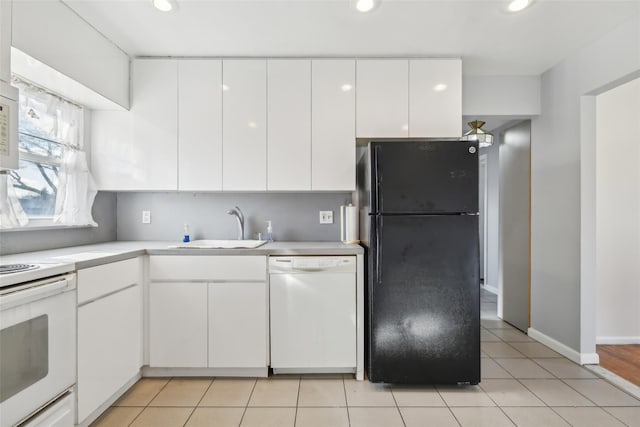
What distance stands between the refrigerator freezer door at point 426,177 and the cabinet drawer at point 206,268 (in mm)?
950

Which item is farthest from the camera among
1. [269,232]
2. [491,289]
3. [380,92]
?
[491,289]

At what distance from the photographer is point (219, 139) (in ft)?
8.52

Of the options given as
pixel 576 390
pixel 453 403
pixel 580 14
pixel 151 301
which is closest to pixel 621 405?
pixel 576 390

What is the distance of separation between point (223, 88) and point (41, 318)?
6.09 feet

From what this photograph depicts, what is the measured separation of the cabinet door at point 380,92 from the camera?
2.59m

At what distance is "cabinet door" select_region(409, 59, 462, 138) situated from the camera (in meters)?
2.60

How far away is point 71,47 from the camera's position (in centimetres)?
201

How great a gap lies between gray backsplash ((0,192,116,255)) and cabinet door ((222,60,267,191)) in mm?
1057

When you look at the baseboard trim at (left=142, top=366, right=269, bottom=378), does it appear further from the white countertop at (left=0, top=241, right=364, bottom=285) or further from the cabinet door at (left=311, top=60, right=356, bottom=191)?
the cabinet door at (left=311, top=60, right=356, bottom=191)

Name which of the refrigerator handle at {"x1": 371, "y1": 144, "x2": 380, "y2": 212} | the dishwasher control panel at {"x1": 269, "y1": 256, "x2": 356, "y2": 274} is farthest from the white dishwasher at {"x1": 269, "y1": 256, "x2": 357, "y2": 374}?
the refrigerator handle at {"x1": 371, "y1": 144, "x2": 380, "y2": 212}

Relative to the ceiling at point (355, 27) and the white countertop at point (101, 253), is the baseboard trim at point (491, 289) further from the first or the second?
the white countertop at point (101, 253)

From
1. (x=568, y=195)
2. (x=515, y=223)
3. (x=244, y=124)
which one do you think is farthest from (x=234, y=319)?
(x=515, y=223)

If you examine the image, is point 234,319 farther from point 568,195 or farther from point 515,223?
point 515,223

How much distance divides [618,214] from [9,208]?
14.7 feet
